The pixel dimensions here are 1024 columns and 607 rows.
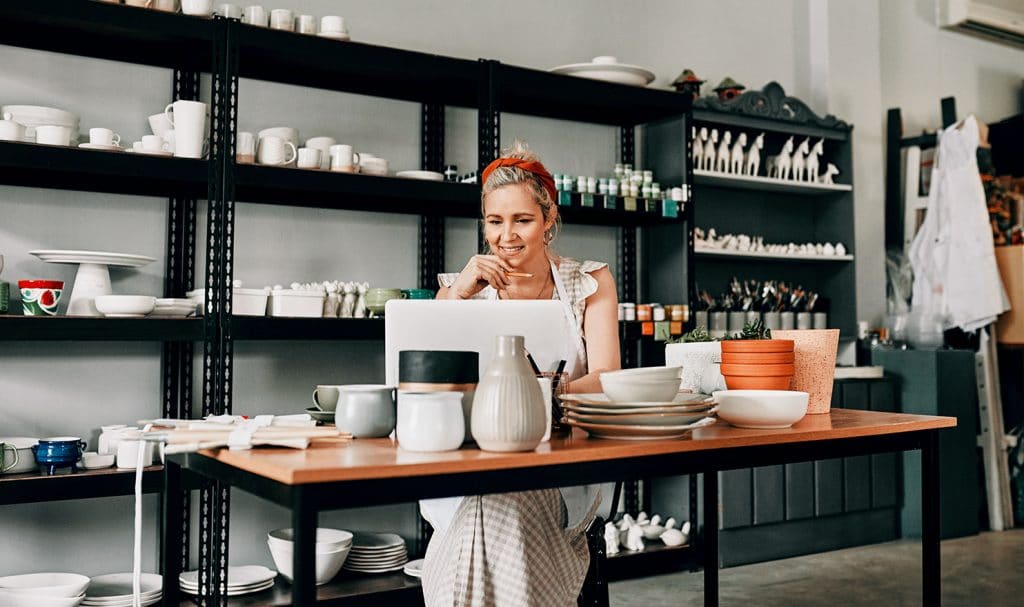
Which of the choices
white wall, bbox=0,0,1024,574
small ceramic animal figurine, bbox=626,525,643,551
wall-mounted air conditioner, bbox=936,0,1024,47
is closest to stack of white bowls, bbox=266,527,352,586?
white wall, bbox=0,0,1024,574

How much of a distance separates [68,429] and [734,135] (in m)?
3.26

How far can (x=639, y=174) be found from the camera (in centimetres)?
391

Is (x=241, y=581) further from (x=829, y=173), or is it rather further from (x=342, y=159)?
(x=829, y=173)

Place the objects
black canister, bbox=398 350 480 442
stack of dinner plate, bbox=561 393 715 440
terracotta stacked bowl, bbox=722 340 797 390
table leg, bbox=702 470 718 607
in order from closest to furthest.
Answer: black canister, bbox=398 350 480 442
stack of dinner plate, bbox=561 393 715 440
terracotta stacked bowl, bbox=722 340 797 390
table leg, bbox=702 470 718 607

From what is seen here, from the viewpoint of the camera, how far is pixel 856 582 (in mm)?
3666

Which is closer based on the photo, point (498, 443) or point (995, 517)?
point (498, 443)

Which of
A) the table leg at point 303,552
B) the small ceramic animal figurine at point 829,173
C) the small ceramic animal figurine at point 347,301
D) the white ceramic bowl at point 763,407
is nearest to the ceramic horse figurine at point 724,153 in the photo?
the small ceramic animal figurine at point 829,173

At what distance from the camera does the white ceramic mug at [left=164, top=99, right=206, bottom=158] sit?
2910 millimetres

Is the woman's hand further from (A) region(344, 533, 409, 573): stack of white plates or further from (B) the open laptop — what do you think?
(A) region(344, 533, 409, 573): stack of white plates

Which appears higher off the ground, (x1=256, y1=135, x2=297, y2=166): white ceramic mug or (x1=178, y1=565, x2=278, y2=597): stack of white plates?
(x1=256, y1=135, x2=297, y2=166): white ceramic mug

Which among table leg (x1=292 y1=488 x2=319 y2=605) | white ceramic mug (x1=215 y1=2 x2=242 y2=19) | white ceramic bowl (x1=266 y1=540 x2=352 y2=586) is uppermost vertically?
white ceramic mug (x1=215 y1=2 x2=242 y2=19)

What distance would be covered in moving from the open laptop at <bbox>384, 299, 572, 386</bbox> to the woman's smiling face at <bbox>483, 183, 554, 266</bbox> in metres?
0.54

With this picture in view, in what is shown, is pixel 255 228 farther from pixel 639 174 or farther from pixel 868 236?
pixel 868 236

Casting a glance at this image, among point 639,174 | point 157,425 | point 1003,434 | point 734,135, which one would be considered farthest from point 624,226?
point 157,425
